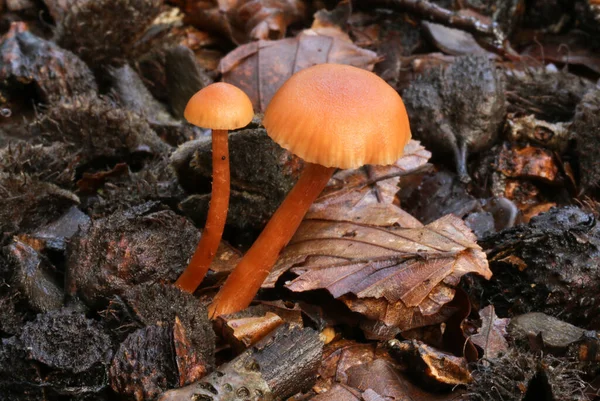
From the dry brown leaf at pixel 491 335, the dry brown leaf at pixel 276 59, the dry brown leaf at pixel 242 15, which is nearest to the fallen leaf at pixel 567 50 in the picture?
the dry brown leaf at pixel 276 59

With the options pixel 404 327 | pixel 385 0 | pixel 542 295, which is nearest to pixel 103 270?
pixel 404 327

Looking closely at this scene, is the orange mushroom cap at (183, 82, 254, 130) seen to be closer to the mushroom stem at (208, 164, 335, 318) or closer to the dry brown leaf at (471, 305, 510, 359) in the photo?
the mushroom stem at (208, 164, 335, 318)

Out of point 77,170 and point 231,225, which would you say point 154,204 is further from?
point 77,170

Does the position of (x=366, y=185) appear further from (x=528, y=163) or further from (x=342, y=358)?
(x=528, y=163)

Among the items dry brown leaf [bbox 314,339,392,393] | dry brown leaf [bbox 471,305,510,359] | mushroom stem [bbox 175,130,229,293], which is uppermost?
mushroom stem [bbox 175,130,229,293]

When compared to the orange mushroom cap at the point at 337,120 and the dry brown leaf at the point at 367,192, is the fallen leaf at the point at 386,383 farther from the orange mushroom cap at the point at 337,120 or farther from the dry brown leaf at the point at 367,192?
the orange mushroom cap at the point at 337,120

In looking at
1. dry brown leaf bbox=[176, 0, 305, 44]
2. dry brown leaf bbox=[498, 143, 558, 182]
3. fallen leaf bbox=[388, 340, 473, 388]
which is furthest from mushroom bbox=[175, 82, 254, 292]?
dry brown leaf bbox=[176, 0, 305, 44]
